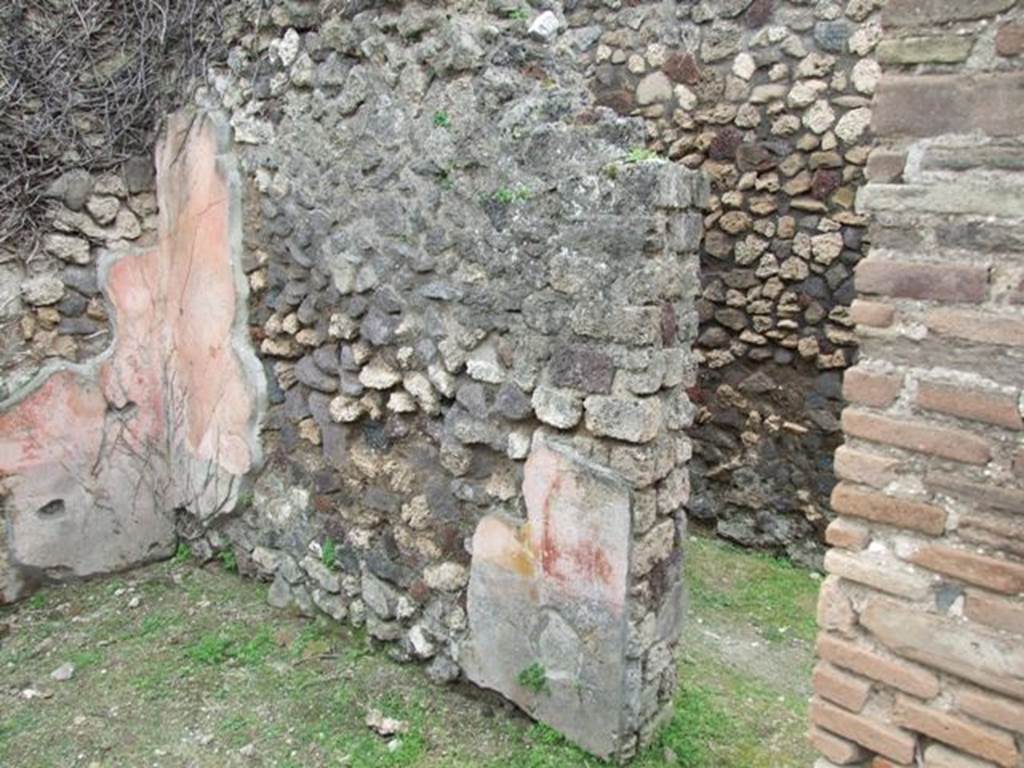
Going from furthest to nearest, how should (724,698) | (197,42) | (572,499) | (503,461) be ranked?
(197,42)
(724,698)
(503,461)
(572,499)

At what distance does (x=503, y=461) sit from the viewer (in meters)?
3.06

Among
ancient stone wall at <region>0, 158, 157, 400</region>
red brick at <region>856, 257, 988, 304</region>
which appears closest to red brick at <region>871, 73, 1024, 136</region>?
red brick at <region>856, 257, 988, 304</region>

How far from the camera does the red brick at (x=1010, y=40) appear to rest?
160cm

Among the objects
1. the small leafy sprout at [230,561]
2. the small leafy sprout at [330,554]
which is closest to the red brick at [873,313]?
the small leafy sprout at [330,554]

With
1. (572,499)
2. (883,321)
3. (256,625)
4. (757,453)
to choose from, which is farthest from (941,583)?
(757,453)

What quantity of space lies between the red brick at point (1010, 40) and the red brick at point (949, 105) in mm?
40

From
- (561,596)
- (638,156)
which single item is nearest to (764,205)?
(638,156)

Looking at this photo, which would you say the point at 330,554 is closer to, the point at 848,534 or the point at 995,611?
the point at 848,534

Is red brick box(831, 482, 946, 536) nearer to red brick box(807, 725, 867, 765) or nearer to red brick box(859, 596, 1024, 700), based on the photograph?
red brick box(859, 596, 1024, 700)

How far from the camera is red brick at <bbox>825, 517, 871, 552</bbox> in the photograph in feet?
6.10

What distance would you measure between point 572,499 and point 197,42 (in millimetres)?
2649

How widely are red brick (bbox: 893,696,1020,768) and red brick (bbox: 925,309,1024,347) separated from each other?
73 cm

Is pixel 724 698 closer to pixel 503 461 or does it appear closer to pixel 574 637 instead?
pixel 574 637

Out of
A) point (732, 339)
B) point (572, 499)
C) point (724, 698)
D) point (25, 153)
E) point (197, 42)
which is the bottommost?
point (724, 698)
